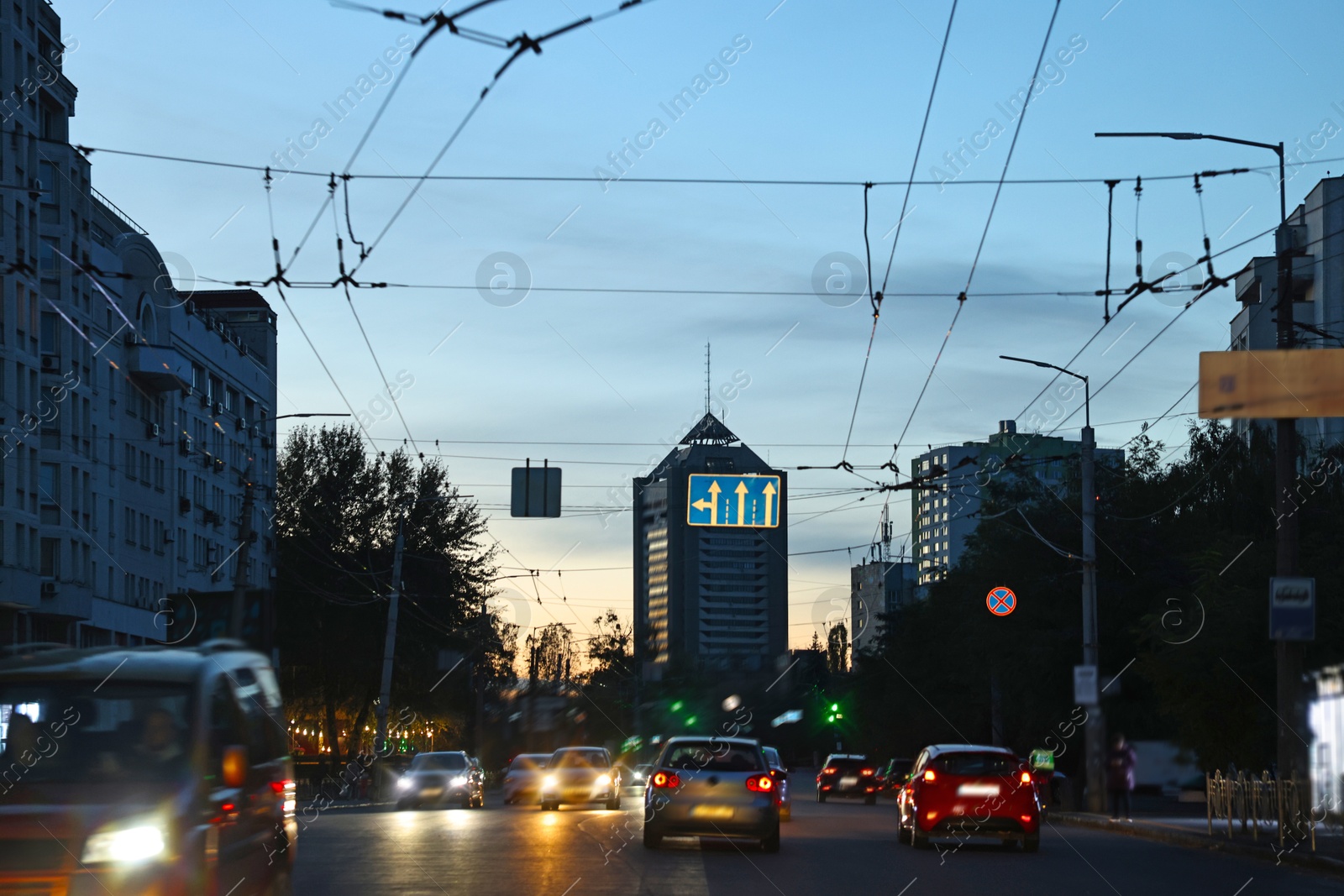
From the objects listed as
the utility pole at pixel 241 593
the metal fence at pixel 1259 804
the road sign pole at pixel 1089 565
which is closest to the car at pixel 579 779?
the utility pole at pixel 241 593

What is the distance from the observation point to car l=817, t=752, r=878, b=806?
56516mm

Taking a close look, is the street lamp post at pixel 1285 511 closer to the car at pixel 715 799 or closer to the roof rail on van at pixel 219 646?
the car at pixel 715 799

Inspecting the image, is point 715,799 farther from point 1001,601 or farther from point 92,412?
point 92,412

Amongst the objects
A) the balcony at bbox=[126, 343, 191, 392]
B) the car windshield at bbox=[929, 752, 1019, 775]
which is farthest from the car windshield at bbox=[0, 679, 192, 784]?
the balcony at bbox=[126, 343, 191, 392]

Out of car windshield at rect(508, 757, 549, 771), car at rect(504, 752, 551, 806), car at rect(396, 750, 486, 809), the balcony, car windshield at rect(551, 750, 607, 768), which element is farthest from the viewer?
the balcony

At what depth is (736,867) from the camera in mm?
18641

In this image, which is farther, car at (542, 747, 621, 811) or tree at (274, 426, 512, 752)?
tree at (274, 426, 512, 752)

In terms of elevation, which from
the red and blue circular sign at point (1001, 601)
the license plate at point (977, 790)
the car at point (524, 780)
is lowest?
the car at point (524, 780)

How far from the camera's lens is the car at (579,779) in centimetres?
3844

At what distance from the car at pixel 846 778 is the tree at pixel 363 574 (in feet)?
48.4

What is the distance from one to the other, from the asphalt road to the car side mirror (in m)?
4.69

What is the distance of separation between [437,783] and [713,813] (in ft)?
72.9

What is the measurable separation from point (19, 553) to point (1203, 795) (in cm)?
3691

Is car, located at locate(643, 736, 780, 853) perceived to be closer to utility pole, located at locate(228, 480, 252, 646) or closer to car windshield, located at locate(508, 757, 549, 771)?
utility pole, located at locate(228, 480, 252, 646)
